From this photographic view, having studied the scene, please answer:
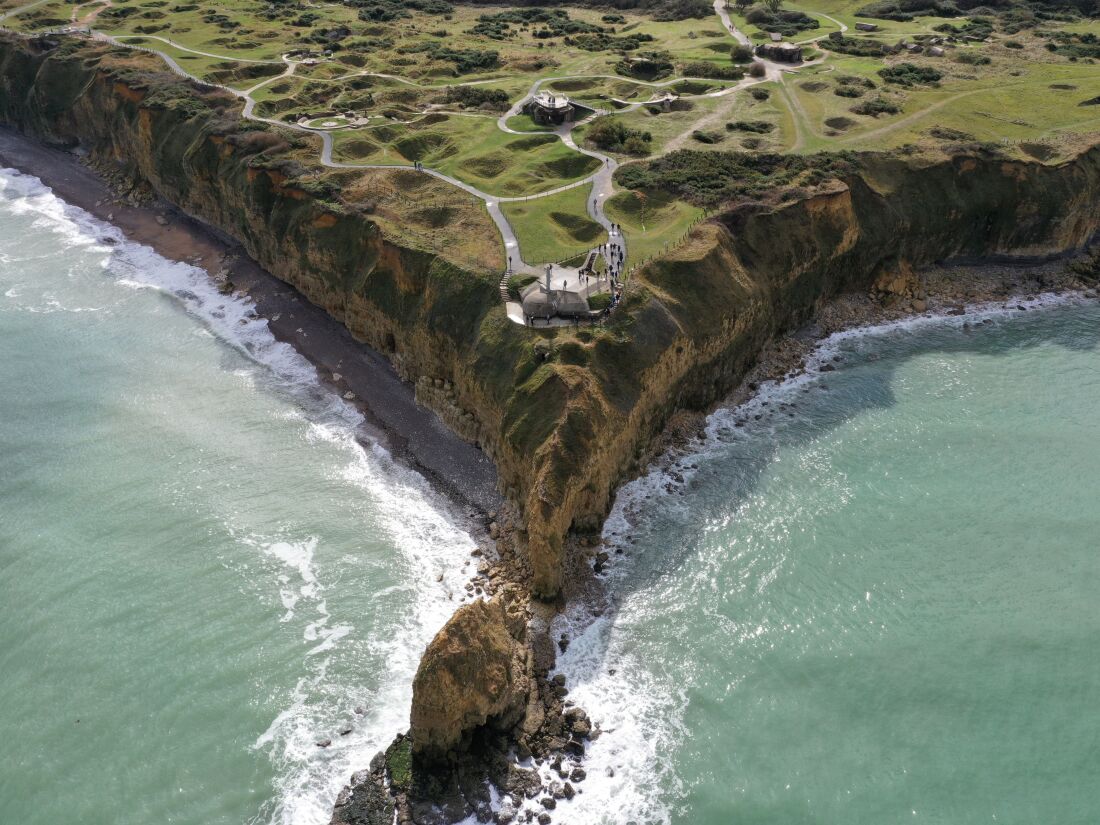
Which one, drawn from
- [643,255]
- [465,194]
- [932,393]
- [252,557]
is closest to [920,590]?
[932,393]

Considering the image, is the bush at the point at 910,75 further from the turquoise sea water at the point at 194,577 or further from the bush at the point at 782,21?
the turquoise sea water at the point at 194,577

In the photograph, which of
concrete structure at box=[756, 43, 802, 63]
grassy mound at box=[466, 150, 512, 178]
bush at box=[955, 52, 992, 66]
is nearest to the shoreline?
grassy mound at box=[466, 150, 512, 178]

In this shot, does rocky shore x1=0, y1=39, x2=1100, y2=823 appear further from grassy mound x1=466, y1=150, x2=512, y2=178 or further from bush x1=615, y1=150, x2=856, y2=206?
grassy mound x1=466, y1=150, x2=512, y2=178

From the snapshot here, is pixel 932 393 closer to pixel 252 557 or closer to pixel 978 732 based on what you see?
pixel 978 732

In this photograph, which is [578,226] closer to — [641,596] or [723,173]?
[723,173]

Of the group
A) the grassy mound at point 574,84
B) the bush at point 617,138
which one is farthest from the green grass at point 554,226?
the grassy mound at point 574,84

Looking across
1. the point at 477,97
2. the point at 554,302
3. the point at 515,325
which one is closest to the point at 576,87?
the point at 477,97
